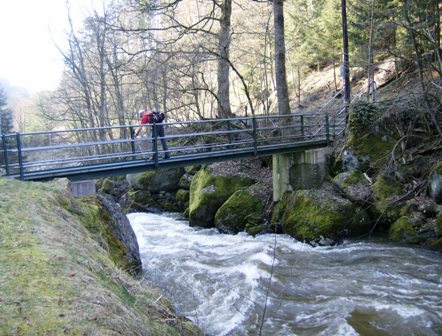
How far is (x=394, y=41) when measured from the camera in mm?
18906

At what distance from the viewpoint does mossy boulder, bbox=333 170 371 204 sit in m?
10.7

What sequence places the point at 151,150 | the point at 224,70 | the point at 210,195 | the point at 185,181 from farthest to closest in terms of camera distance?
the point at 185,181 < the point at 224,70 < the point at 210,195 < the point at 151,150

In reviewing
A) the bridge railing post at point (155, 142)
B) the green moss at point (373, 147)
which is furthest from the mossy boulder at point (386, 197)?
the bridge railing post at point (155, 142)

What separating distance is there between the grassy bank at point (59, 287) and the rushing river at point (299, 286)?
3.84 ft

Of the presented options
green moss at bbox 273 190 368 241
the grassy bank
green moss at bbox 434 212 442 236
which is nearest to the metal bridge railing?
green moss at bbox 273 190 368 241

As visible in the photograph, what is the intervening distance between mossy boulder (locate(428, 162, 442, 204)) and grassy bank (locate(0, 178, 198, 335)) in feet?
24.2

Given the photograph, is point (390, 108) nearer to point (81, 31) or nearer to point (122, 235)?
point (122, 235)

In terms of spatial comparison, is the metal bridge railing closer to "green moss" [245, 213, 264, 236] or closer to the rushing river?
"green moss" [245, 213, 264, 236]

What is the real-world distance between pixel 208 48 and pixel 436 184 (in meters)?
9.44

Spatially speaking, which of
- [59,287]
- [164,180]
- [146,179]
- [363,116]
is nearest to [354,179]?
[363,116]

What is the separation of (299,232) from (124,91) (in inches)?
699

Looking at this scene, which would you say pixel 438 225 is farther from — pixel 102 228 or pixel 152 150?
pixel 102 228

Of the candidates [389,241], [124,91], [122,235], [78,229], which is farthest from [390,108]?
[124,91]

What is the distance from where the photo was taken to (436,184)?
9.50 meters
